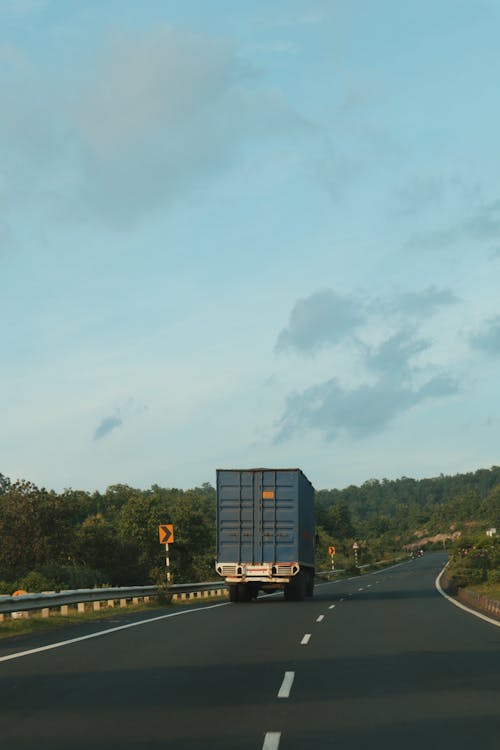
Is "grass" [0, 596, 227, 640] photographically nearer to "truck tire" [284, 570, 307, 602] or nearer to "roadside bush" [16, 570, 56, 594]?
"truck tire" [284, 570, 307, 602]

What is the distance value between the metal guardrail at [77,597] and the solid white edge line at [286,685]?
10.8m

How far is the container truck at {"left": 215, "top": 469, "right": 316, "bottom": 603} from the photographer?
32750mm

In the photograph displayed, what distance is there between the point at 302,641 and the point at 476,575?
941 inches

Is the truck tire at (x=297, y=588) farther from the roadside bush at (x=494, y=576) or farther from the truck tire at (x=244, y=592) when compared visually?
the roadside bush at (x=494, y=576)

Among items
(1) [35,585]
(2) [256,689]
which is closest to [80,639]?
(2) [256,689]

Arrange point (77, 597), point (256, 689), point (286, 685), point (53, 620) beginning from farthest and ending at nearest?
point (77, 597)
point (53, 620)
point (286, 685)
point (256, 689)

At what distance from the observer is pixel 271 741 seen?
8.87 meters

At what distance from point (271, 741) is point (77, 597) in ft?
69.4

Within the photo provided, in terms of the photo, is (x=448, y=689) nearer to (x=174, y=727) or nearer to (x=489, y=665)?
(x=489, y=665)

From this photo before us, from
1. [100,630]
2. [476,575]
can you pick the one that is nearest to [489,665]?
[100,630]

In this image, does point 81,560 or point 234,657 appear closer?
point 234,657

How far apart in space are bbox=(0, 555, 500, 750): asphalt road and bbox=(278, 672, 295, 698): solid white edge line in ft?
0.05

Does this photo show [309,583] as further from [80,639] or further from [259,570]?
[80,639]

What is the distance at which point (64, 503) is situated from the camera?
73.4 m
